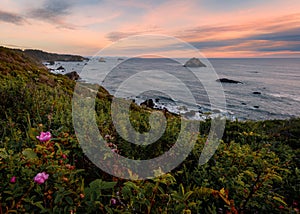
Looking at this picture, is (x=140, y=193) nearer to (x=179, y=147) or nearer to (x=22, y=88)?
(x=179, y=147)

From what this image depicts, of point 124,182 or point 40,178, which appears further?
point 124,182

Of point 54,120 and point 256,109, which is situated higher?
point 54,120

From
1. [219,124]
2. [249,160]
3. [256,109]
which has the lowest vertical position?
[256,109]

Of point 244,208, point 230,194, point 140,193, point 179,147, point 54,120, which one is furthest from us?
point 54,120

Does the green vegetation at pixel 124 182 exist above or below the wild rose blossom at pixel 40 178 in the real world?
below

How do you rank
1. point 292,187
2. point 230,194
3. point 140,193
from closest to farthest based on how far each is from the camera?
1. point 140,193
2. point 230,194
3. point 292,187

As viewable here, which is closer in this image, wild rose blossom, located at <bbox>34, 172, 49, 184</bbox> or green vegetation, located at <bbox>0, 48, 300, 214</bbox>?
wild rose blossom, located at <bbox>34, 172, 49, 184</bbox>

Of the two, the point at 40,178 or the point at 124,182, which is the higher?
the point at 40,178

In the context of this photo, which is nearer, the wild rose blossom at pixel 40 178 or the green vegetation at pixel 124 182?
the wild rose blossom at pixel 40 178

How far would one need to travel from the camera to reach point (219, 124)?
7.76 metres

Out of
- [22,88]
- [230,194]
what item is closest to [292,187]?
[230,194]

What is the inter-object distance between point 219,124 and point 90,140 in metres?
5.67

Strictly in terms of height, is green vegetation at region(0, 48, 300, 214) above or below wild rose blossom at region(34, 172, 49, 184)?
below

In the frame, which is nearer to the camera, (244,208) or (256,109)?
(244,208)
